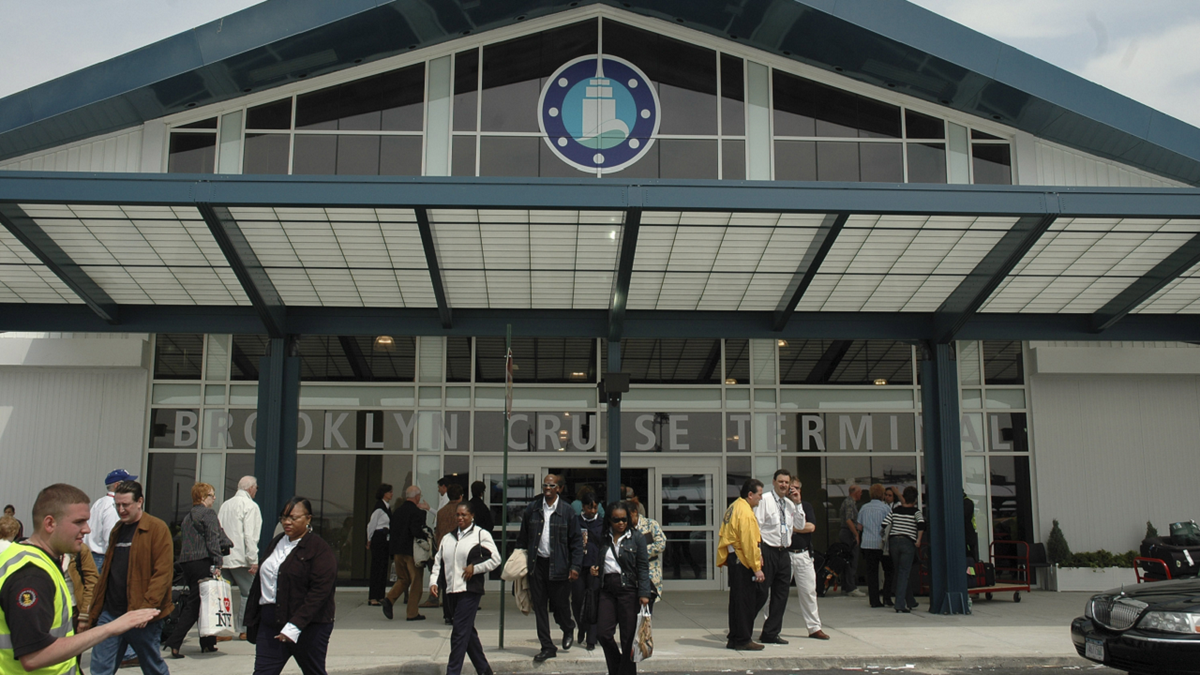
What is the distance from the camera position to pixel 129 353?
1599cm

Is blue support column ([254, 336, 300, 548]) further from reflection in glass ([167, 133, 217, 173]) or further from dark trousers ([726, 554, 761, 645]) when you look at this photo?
dark trousers ([726, 554, 761, 645])

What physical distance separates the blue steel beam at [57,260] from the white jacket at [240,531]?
3.96 meters

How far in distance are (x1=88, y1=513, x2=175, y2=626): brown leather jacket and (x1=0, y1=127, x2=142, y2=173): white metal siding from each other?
940 centimetres

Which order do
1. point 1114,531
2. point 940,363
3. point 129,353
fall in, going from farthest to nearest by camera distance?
point 1114,531 < point 129,353 < point 940,363

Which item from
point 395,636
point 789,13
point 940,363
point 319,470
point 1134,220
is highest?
point 789,13

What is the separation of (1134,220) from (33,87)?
49.3 ft

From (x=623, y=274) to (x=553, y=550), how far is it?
12.3 feet

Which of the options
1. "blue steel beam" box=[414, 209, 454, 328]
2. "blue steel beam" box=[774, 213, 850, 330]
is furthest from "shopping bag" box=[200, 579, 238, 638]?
"blue steel beam" box=[774, 213, 850, 330]

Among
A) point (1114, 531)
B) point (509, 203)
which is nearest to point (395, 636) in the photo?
point (509, 203)

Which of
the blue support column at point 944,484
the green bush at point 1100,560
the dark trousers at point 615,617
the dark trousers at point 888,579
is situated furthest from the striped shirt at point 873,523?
the dark trousers at point 615,617

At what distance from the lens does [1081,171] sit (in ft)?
51.0

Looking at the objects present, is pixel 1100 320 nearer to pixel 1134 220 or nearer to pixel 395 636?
pixel 1134 220

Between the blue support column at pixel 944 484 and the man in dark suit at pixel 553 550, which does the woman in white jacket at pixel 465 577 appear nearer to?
the man in dark suit at pixel 553 550

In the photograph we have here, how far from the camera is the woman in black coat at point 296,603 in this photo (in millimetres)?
6633
